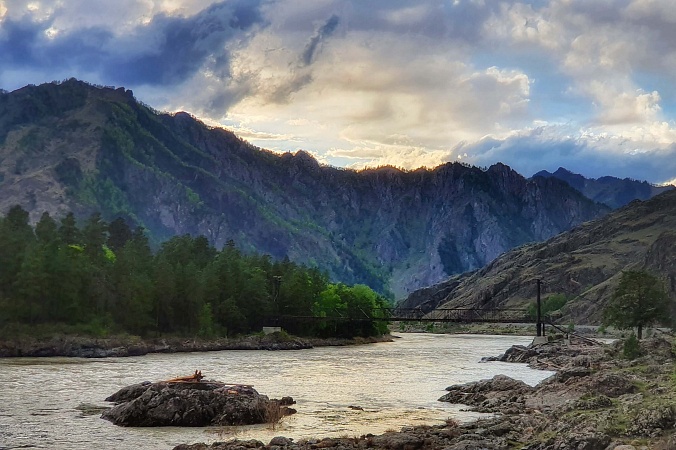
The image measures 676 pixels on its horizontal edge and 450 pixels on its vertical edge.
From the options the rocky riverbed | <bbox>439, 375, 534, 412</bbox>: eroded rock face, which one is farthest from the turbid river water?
the rocky riverbed

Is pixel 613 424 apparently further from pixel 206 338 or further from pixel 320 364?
pixel 206 338

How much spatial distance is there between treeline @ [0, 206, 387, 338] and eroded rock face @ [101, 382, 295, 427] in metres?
76.5

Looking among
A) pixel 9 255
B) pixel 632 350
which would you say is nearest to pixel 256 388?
pixel 632 350

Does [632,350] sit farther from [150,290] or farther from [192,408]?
[150,290]

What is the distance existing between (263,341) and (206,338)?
38.4 ft

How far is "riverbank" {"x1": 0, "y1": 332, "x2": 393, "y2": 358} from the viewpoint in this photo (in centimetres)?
10956

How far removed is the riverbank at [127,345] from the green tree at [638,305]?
63.6 m

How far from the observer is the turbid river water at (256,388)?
42.5 m

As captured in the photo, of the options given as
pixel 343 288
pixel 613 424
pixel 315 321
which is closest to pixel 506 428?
pixel 613 424

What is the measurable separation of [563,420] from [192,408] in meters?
22.8

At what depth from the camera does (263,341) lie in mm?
148375

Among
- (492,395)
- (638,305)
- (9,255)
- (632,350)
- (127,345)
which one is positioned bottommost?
(492,395)

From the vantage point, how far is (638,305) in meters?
111

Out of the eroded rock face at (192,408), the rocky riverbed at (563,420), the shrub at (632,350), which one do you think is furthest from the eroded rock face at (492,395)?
the eroded rock face at (192,408)
